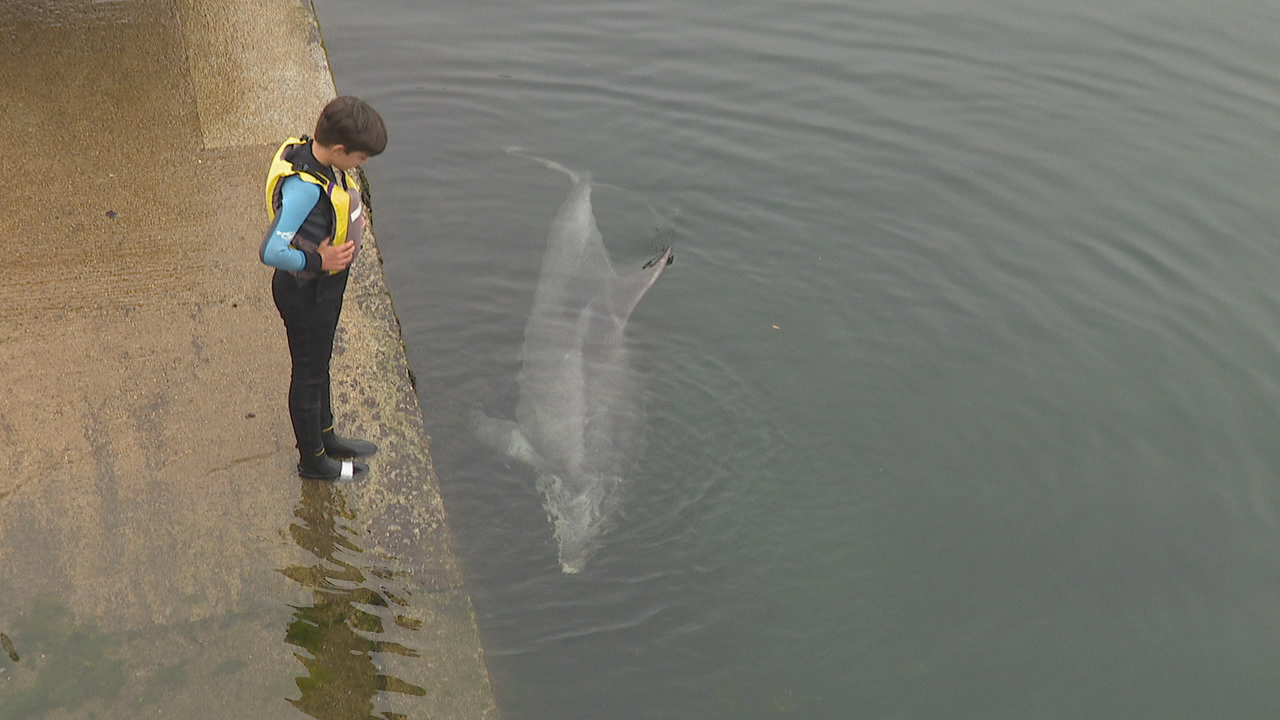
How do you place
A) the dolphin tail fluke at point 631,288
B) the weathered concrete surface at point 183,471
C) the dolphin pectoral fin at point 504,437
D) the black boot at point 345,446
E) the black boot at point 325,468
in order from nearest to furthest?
the weathered concrete surface at point 183,471 → the black boot at point 325,468 → the black boot at point 345,446 → the dolphin pectoral fin at point 504,437 → the dolphin tail fluke at point 631,288

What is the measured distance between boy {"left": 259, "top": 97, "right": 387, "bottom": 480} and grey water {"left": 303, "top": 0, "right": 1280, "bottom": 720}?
1.46 metres

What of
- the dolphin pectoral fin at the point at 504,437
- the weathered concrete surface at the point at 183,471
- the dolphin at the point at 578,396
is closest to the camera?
the weathered concrete surface at the point at 183,471

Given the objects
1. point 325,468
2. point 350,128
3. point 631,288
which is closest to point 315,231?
point 350,128

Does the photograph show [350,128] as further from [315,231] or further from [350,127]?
[315,231]

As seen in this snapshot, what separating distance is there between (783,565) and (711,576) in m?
0.42

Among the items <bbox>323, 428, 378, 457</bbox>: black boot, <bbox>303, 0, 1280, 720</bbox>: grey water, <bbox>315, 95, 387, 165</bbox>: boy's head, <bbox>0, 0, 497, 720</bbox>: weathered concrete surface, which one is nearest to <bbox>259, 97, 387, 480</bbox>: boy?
<bbox>315, 95, 387, 165</bbox>: boy's head

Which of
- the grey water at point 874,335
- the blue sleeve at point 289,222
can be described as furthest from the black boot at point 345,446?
the blue sleeve at point 289,222

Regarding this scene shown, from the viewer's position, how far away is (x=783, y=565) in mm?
6008

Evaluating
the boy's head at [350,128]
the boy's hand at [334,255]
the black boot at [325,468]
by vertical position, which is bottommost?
the black boot at [325,468]

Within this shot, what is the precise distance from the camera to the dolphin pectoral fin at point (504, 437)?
6.38 m

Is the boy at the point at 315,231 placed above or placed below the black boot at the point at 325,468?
above

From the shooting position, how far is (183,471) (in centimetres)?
510

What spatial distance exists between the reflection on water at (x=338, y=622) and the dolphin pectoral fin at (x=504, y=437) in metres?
1.36

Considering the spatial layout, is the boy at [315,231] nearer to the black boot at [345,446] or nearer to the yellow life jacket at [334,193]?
the yellow life jacket at [334,193]
